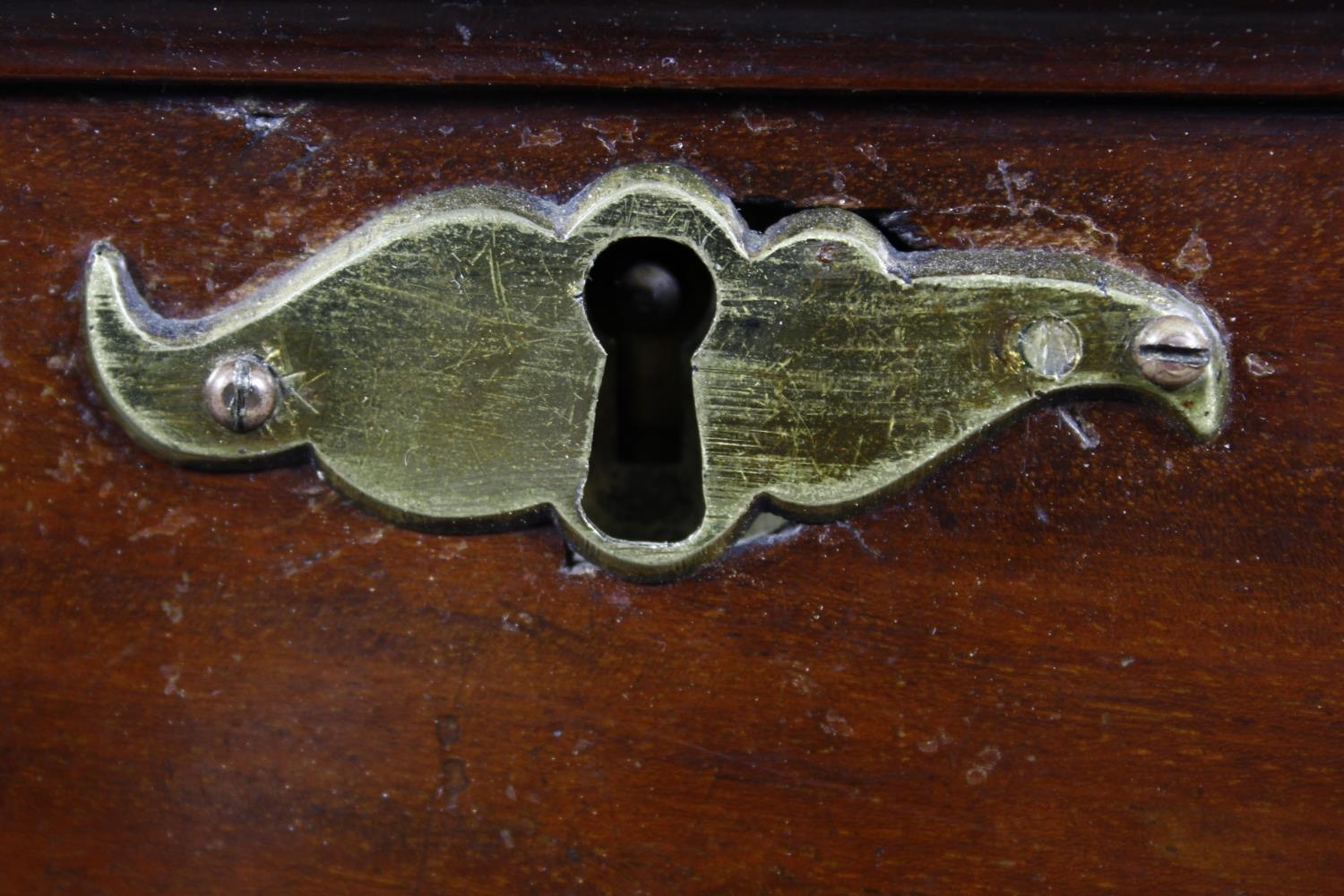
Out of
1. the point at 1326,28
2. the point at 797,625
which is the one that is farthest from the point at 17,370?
the point at 1326,28

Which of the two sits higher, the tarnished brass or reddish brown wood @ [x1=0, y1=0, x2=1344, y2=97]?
reddish brown wood @ [x1=0, y1=0, x2=1344, y2=97]

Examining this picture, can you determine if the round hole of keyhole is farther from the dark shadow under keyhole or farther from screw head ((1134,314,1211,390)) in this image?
screw head ((1134,314,1211,390))

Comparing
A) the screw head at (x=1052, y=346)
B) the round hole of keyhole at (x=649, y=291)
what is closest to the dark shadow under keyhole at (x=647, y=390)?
the round hole of keyhole at (x=649, y=291)

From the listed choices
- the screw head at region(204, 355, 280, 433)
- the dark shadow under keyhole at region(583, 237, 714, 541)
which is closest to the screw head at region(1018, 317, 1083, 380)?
the dark shadow under keyhole at region(583, 237, 714, 541)

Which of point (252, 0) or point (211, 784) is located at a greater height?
point (252, 0)

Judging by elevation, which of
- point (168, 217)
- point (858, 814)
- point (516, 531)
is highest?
point (168, 217)

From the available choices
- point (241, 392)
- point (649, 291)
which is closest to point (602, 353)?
point (649, 291)

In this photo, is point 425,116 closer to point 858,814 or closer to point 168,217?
point 168,217
